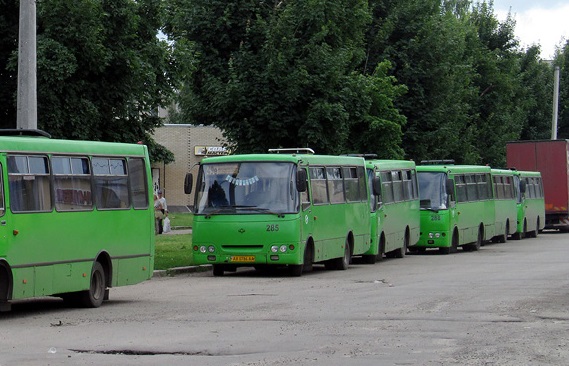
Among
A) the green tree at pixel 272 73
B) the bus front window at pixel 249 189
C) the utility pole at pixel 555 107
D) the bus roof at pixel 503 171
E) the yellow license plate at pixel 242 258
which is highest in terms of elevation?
the utility pole at pixel 555 107

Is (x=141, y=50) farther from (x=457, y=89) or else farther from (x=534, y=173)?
(x=534, y=173)

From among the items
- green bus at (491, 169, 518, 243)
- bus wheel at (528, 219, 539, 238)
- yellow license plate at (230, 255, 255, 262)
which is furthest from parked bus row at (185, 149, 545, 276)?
bus wheel at (528, 219, 539, 238)

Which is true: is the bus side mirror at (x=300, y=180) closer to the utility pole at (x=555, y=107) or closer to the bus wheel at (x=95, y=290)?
the bus wheel at (x=95, y=290)

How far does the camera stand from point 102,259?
18.9 meters

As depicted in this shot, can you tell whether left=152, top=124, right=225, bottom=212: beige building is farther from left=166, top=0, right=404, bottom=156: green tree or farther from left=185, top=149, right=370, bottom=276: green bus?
left=185, top=149, right=370, bottom=276: green bus

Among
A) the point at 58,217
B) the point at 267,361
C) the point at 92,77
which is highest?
the point at 92,77

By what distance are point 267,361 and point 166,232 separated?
3217 centimetres

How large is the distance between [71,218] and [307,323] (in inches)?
173

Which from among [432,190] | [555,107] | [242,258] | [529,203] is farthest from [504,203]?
[242,258]

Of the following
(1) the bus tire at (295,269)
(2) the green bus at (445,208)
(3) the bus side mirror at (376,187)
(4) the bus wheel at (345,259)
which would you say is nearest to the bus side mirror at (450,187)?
(2) the green bus at (445,208)

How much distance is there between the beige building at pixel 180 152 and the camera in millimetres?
74562

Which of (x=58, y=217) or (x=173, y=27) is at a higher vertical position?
(x=173, y=27)

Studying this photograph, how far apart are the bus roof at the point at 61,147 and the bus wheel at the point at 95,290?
1776 millimetres

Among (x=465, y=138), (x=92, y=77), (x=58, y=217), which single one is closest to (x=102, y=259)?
(x=58, y=217)
